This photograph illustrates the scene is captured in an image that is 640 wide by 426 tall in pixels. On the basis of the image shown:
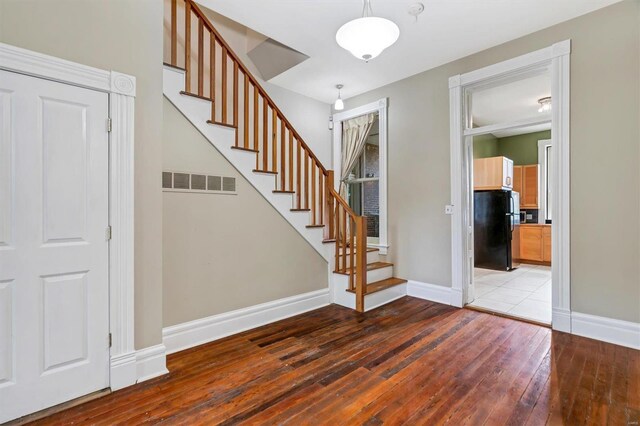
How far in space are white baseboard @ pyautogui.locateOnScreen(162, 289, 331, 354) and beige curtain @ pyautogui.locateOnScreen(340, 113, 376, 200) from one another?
2249 mm

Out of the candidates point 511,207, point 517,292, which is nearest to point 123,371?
point 517,292

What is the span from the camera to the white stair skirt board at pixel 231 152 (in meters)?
2.60

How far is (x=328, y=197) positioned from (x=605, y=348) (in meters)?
3.01

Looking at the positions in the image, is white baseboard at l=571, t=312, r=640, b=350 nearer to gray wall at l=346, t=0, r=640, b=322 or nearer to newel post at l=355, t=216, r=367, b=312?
gray wall at l=346, t=0, r=640, b=322

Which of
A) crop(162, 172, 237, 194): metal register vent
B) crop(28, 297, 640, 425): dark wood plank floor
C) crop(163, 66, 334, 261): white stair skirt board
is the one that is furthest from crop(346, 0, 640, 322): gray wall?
crop(162, 172, 237, 194): metal register vent

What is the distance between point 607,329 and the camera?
274 cm

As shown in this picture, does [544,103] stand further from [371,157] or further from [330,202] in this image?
[330,202]

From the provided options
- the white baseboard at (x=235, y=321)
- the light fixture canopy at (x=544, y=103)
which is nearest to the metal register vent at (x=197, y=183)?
the white baseboard at (x=235, y=321)

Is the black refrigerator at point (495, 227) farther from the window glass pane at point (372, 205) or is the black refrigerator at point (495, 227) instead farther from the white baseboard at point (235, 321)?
the white baseboard at point (235, 321)

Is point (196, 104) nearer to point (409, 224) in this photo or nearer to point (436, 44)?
point (436, 44)

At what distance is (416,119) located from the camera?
414cm

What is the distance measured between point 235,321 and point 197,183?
1.37 m

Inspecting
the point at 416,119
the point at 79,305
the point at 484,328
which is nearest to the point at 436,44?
the point at 416,119

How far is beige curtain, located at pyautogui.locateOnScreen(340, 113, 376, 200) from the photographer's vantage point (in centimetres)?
492
